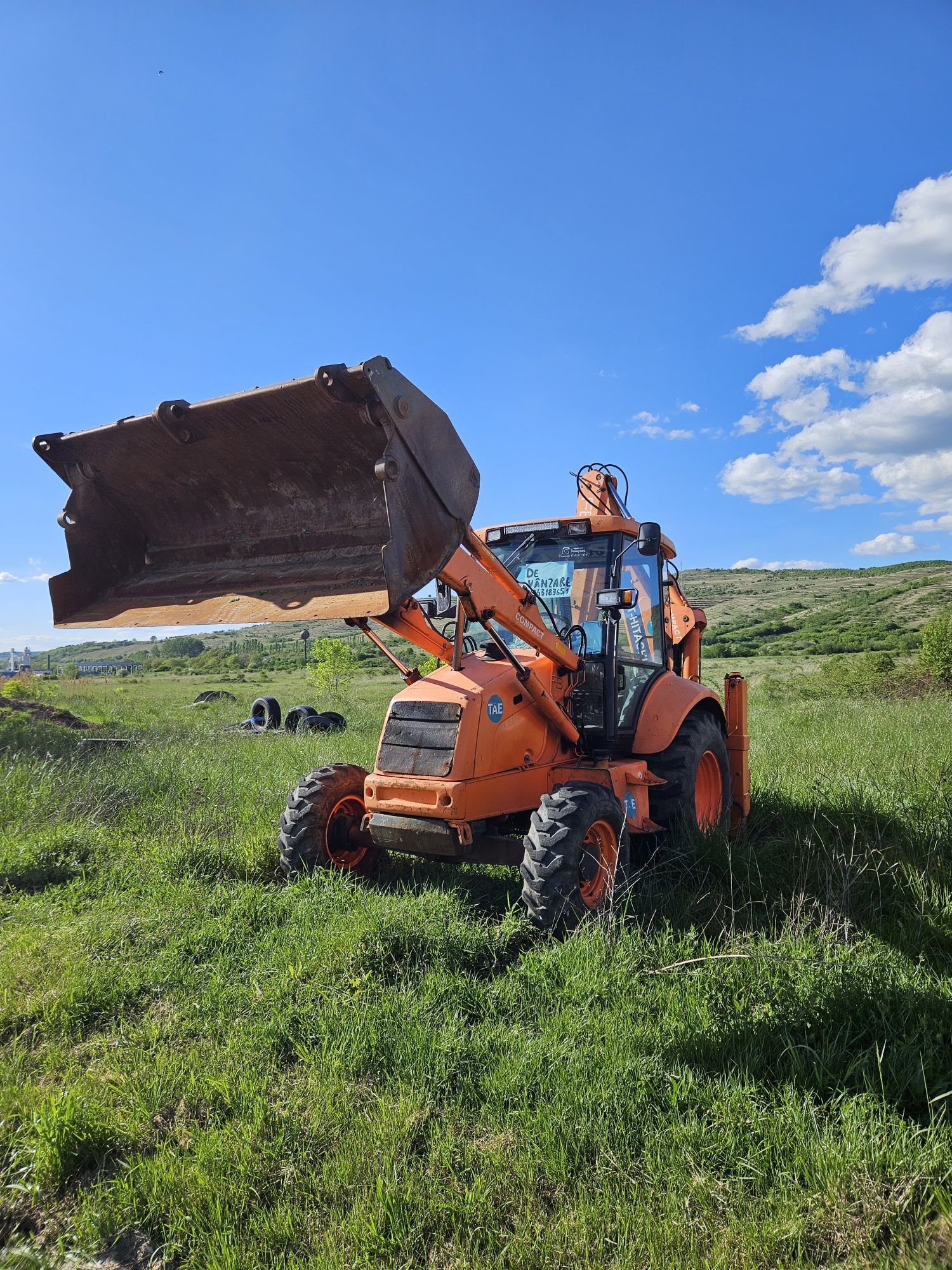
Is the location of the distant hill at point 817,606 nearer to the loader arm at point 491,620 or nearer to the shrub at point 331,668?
the shrub at point 331,668

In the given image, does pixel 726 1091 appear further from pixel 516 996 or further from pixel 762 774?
pixel 762 774

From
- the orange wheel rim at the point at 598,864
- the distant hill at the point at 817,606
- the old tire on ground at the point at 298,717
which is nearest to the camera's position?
the orange wheel rim at the point at 598,864

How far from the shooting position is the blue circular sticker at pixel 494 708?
5168 mm

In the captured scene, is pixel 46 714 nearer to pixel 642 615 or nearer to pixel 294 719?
pixel 294 719

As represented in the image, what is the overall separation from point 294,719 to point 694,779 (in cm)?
1161

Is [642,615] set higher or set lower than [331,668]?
higher

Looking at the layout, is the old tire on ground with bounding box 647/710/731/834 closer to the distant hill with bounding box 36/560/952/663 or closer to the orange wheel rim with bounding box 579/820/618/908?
the orange wheel rim with bounding box 579/820/618/908

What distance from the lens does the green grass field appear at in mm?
2586

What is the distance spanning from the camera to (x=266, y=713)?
691 inches

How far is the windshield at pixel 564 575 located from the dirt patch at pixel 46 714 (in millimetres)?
12910

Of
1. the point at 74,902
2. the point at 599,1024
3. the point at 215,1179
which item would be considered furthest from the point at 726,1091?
the point at 74,902

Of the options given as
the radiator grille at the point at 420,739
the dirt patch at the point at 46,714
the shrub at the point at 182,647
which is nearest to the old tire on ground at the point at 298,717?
the dirt patch at the point at 46,714

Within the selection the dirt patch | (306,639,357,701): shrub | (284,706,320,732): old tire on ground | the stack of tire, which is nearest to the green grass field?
the stack of tire

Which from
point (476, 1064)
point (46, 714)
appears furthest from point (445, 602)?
point (46, 714)
